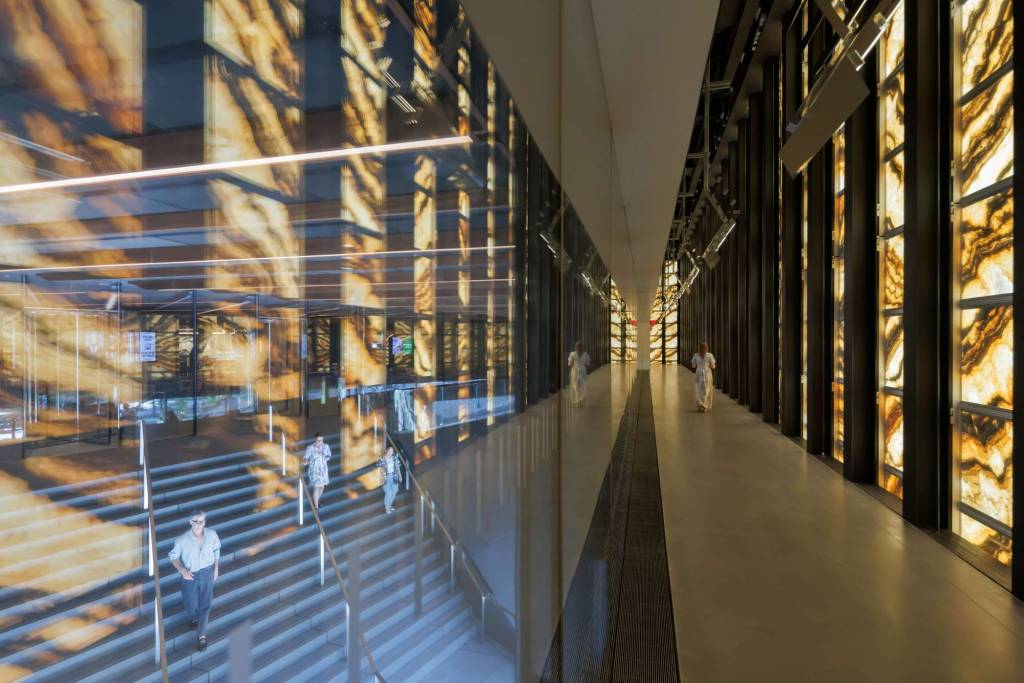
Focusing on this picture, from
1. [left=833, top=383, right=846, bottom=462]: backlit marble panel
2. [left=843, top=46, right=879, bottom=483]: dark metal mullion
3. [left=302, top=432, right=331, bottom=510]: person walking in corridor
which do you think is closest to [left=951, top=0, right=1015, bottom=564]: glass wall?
[left=843, top=46, right=879, bottom=483]: dark metal mullion

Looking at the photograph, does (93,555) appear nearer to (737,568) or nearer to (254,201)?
(254,201)

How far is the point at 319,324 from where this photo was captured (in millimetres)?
539

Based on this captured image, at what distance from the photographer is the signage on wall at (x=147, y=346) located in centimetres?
37

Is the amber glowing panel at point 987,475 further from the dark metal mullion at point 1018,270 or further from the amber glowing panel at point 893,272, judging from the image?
the amber glowing panel at point 893,272

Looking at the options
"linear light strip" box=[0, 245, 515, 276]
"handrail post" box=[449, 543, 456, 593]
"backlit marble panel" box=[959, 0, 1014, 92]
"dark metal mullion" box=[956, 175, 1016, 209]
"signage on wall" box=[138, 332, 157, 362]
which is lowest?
"handrail post" box=[449, 543, 456, 593]

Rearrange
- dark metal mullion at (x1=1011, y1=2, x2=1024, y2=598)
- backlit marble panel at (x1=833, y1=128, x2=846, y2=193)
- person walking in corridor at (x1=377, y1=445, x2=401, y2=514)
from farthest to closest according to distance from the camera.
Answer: backlit marble panel at (x1=833, y1=128, x2=846, y2=193)
dark metal mullion at (x1=1011, y1=2, x2=1024, y2=598)
person walking in corridor at (x1=377, y1=445, x2=401, y2=514)

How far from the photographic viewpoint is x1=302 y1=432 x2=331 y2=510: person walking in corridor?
0.52 metres

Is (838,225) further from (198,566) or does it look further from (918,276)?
(198,566)

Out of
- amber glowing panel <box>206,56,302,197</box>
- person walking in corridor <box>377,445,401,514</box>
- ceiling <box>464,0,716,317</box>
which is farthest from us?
ceiling <box>464,0,716,317</box>

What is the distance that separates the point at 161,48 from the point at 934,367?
6195mm

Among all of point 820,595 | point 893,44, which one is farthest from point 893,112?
point 820,595

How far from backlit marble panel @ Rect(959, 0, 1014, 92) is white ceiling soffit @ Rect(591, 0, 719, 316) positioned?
7.78 feet

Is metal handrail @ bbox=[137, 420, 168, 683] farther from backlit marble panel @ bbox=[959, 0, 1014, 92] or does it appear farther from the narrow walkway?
backlit marble panel @ bbox=[959, 0, 1014, 92]

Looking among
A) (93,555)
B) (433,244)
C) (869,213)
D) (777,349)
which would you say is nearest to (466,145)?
(433,244)
